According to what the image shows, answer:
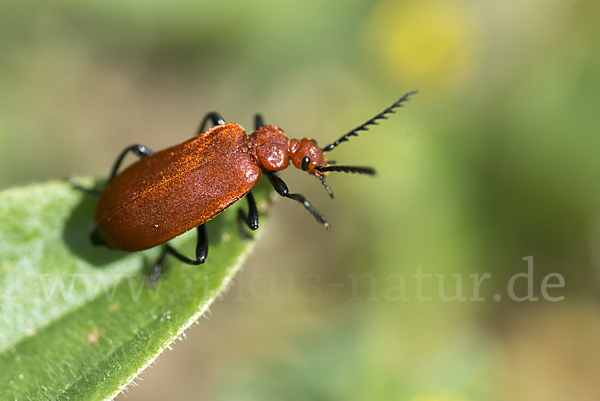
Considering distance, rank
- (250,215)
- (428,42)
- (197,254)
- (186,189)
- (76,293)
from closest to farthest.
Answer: (76,293)
(197,254)
(186,189)
(250,215)
(428,42)

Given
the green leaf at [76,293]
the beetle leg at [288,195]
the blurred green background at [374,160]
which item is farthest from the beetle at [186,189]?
the blurred green background at [374,160]

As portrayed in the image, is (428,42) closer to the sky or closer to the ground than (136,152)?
closer to the sky

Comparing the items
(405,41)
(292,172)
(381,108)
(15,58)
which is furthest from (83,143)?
(405,41)

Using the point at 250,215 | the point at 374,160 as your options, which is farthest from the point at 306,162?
the point at 374,160

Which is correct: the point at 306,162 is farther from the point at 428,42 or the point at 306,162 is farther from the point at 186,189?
the point at 428,42

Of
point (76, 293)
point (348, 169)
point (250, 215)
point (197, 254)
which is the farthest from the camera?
point (348, 169)

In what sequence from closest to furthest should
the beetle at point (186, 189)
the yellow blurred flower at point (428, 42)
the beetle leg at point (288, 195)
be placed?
1. the beetle at point (186, 189)
2. the beetle leg at point (288, 195)
3. the yellow blurred flower at point (428, 42)

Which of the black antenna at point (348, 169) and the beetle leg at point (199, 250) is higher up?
the black antenna at point (348, 169)

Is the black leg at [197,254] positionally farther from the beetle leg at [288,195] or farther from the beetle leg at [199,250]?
the beetle leg at [288,195]
